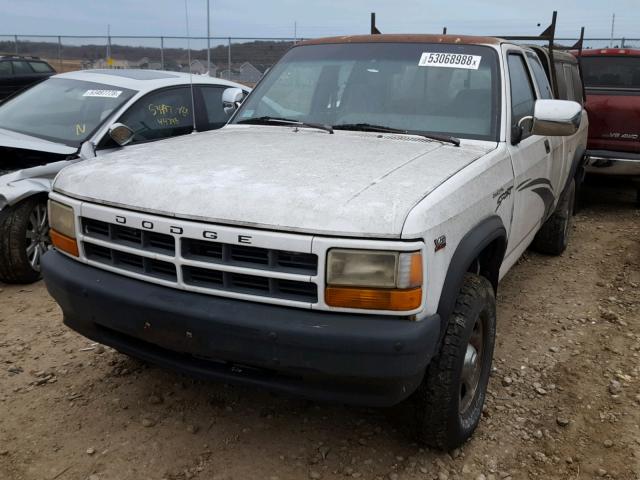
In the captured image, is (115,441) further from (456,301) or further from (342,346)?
(456,301)

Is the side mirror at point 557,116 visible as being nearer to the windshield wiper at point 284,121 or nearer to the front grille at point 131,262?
the windshield wiper at point 284,121

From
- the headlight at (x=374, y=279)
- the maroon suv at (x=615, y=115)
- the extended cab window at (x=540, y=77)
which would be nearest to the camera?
the headlight at (x=374, y=279)

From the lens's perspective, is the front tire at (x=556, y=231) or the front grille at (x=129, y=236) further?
the front tire at (x=556, y=231)

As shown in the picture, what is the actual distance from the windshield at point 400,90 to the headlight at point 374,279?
4.61 ft

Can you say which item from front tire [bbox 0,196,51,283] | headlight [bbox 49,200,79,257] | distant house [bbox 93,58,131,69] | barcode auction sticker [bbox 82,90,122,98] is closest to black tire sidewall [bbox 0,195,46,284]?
front tire [bbox 0,196,51,283]

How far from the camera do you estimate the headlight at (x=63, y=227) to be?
2.78 m

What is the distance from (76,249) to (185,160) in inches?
25.0

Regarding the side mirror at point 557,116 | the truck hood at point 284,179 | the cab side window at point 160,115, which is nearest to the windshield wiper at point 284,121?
the truck hood at point 284,179

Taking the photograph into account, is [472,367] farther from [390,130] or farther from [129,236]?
[129,236]

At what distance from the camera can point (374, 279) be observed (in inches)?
87.4

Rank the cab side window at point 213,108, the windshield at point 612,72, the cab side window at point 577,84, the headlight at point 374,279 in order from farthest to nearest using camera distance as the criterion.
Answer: the windshield at point 612,72 → the cab side window at point 577,84 → the cab side window at point 213,108 → the headlight at point 374,279

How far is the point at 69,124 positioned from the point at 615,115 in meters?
6.21

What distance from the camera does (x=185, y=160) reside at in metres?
2.89

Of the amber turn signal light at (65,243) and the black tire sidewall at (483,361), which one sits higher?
the amber turn signal light at (65,243)
